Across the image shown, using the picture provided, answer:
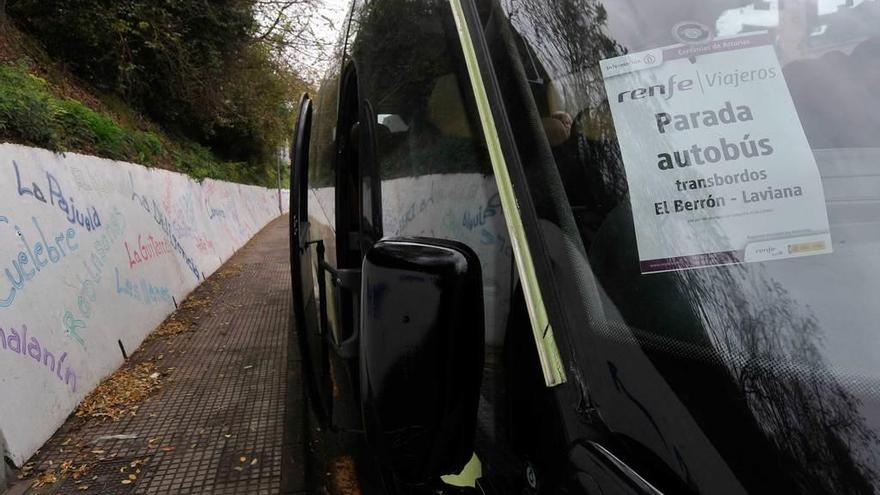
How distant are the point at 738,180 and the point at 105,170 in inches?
256

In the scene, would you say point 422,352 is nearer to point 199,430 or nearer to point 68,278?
point 199,430

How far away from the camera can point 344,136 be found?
9.31 feet

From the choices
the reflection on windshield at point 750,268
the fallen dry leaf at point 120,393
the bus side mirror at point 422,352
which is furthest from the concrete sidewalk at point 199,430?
the reflection on windshield at point 750,268

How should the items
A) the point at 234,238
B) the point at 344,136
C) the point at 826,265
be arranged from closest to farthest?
the point at 826,265
the point at 344,136
the point at 234,238

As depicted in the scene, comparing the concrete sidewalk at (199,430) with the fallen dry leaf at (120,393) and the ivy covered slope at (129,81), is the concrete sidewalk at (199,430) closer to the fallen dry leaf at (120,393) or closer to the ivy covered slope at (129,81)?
the fallen dry leaf at (120,393)

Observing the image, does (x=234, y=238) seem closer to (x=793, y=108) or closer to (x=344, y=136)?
(x=344, y=136)

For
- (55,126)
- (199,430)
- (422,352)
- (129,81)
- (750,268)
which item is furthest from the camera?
(129,81)

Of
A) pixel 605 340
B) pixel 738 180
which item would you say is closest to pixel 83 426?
pixel 605 340

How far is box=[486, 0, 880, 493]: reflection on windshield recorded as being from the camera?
0.77 meters

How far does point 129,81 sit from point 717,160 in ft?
39.6

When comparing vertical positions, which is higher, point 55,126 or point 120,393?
point 55,126

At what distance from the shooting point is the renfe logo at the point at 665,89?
97 cm

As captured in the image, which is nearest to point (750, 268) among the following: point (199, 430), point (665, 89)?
point (665, 89)

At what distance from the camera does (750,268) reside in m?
0.89
